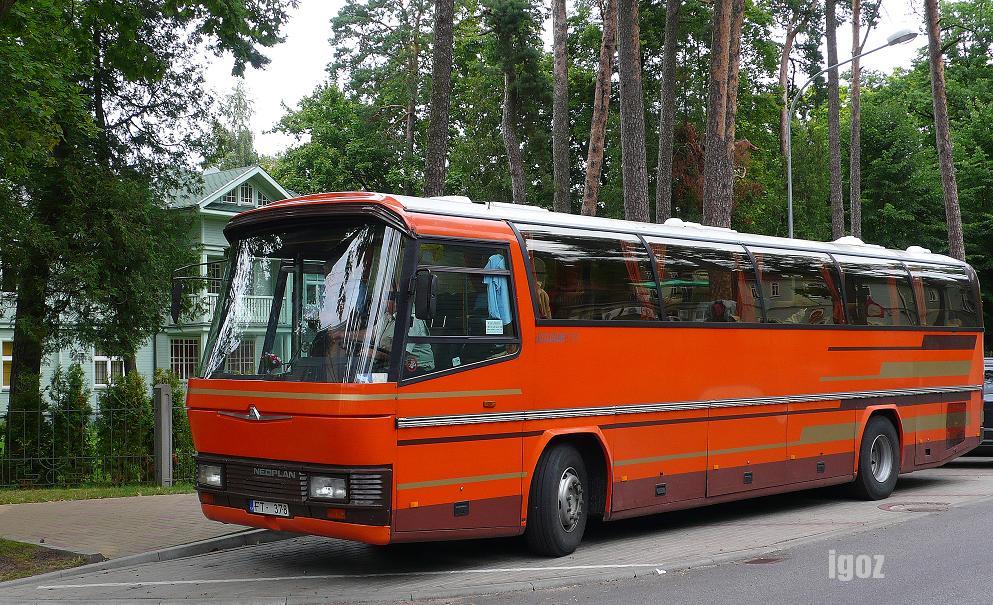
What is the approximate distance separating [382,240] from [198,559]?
3986 mm

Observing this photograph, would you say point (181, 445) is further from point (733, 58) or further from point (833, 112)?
point (833, 112)

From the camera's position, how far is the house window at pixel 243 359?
9.76m

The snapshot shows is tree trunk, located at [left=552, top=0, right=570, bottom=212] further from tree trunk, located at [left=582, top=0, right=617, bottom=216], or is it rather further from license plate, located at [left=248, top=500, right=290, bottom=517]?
license plate, located at [left=248, top=500, right=290, bottom=517]

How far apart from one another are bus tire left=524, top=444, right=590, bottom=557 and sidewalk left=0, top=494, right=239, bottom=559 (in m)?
3.71

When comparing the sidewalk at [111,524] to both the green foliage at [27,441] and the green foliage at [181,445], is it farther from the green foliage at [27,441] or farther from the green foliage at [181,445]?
the green foliage at [181,445]

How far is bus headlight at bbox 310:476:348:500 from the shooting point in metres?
8.92

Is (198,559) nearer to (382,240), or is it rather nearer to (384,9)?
(382,240)

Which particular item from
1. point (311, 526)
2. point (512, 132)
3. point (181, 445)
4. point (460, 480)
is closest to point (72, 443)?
point (181, 445)

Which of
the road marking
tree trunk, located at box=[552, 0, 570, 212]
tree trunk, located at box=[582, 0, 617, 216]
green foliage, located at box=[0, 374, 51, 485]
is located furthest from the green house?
the road marking

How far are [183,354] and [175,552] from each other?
Result: 102ft


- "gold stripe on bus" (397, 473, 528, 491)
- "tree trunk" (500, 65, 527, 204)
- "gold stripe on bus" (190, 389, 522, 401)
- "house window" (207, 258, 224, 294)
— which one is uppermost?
"tree trunk" (500, 65, 527, 204)

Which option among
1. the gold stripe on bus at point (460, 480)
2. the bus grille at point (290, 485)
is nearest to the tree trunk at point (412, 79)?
the gold stripe on bus at point (460, 480)

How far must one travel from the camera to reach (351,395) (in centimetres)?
884

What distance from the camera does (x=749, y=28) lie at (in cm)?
4344
